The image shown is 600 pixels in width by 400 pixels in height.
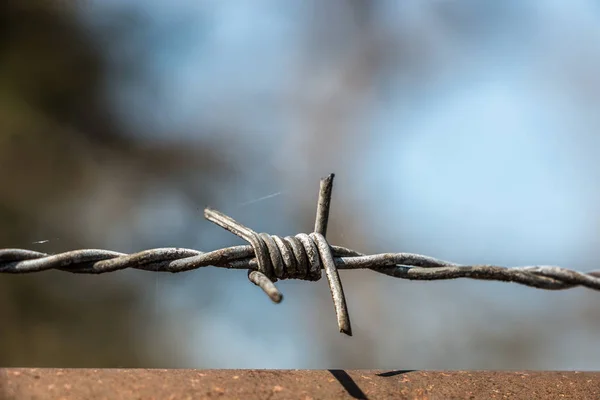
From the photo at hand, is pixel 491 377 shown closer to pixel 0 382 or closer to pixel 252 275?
pixel 252 275

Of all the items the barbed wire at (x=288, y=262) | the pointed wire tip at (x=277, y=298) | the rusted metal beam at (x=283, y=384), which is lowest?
the rusted metal beam at (x=283, y=384)

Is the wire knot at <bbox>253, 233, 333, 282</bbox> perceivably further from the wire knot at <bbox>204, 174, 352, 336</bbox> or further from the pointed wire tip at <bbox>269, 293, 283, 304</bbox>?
the pointed wire tip at <bbox>269, 293, 283, 304</bbox>

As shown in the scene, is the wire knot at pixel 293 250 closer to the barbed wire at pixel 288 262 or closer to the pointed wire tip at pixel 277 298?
the barbed wire at pixel 288 262

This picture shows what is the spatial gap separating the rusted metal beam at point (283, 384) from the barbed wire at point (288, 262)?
0.12 m

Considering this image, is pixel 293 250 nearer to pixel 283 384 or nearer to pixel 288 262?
pixel 288 262

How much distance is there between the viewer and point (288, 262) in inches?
32.6

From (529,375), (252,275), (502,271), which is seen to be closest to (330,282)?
(252,275)

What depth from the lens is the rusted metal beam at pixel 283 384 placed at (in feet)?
2.52

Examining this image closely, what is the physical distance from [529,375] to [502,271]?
175 millimetres

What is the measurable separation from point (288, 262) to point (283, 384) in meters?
0.15

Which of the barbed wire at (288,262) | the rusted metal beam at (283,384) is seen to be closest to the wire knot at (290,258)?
the barbed wire at (288,262)

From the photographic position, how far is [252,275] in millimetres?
811

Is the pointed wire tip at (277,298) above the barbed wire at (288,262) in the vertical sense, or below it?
below

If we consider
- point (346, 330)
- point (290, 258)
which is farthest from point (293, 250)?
point (346, 330)
